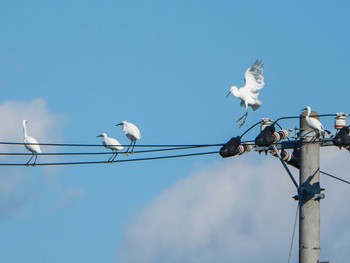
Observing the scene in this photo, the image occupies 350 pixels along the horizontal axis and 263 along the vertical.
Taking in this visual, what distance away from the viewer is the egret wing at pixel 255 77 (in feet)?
83.4

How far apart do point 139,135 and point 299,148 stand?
929 centimetres

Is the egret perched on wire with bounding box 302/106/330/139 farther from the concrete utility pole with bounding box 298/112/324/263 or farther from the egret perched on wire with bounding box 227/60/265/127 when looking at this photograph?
the egret perched on wire with bounding box 227/60/265/127

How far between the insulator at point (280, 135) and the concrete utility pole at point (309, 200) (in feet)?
1.87

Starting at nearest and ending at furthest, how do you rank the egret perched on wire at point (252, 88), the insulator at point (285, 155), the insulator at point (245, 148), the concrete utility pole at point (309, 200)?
the concrete utility pole at point (309, 200)
the insulator at point (285, 155)
the insulator at point (245, 148)
the egret perched on wire at point (252, 88)

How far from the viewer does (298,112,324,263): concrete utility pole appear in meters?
19.1

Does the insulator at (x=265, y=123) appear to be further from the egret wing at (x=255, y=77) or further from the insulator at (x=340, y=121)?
the egret wing at (x=255, y=77)

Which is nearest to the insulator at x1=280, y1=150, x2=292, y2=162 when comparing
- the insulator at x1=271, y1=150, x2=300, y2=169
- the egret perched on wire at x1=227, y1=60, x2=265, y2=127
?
the insulator at x1=271, y1=150, x2=300, y2=169

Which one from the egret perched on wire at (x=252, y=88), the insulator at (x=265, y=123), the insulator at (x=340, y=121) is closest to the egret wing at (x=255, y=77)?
the egret perched on wire at (x=252, y=88)

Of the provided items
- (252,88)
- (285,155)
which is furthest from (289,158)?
(252,88)

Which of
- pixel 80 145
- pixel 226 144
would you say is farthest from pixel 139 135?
pixel 226 144

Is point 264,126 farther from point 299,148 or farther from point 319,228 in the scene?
point 319,228

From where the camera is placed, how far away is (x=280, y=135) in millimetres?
20250

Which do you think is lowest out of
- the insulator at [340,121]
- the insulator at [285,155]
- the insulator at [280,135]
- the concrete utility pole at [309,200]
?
the concrete utility pole at [309,200]

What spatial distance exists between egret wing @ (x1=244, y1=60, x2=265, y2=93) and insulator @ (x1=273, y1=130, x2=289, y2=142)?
482 centimetres
